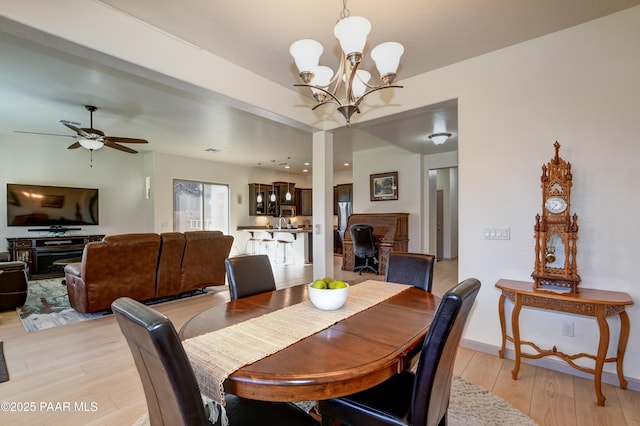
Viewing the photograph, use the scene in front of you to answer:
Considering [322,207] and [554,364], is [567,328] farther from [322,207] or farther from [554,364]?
[322,207]

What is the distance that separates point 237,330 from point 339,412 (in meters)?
0.57

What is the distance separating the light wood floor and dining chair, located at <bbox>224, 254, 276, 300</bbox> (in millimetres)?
975

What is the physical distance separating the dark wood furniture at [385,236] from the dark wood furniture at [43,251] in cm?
520

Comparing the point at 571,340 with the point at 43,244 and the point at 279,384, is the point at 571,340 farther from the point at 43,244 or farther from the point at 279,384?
the point at 43,244

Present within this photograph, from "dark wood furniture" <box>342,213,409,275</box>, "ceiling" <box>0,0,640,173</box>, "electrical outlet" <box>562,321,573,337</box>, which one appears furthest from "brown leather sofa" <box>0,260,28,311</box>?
"electrical outlet" <box>562,321,573,337</box>

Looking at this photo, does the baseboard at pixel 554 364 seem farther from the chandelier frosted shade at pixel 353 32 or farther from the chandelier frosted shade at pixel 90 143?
the chandelier frosted shade at pixel 90 143

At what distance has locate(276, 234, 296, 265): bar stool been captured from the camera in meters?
7.81

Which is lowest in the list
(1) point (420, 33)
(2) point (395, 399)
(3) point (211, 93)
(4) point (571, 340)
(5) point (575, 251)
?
(4) point (571, 340)

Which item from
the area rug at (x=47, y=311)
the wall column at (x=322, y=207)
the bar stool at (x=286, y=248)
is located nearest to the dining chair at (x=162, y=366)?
the wall column at (x=322, y=207)

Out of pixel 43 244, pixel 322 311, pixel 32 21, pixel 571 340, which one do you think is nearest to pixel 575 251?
Answer: pixel 571 340

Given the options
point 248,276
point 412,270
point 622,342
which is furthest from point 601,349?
point 248,276

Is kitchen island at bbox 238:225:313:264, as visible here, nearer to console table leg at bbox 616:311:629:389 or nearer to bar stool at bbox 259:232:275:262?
bar stool at bbox 259:232:275:262

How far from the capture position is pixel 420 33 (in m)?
2.42

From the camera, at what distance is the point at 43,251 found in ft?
19.0
